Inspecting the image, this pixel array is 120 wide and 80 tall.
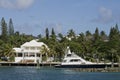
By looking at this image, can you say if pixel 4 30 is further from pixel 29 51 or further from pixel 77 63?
pixel 77 63

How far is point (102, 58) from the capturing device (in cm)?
15525

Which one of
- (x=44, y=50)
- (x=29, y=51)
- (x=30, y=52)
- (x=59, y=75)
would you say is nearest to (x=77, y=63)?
(x=59, y=75)

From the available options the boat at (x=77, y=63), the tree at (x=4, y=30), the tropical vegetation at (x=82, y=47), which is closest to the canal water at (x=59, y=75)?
the boat at (x=77, y=63)

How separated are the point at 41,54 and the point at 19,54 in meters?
9.00

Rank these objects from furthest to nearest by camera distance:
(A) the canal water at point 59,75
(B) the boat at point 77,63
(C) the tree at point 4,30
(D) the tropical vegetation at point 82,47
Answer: (C) the tree at point 4,30, (D) the tropical vegetation at point 82,47, (B) the boat at point 77,63, (A) the canal water at point 59,75

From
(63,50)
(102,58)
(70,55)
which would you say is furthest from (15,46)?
(70,55)

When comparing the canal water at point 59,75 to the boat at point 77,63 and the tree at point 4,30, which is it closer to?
the boat at point 77,63

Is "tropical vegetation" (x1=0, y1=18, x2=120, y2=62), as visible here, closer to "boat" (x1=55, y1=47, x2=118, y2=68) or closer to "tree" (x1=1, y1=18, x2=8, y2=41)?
"tree" (x1=1, y1=18, x2=8, y2=41)

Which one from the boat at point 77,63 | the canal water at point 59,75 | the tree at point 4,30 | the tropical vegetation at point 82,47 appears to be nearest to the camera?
the canal water at point 59,75

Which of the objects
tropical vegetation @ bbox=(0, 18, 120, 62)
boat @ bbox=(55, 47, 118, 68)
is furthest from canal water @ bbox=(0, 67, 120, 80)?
tropical vegetation @ bbox=(0, 18, 120, 62)

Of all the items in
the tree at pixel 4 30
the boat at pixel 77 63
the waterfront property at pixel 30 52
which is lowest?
the boat at pixel 77 63

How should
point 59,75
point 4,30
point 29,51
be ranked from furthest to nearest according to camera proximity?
point 4,30, point 29,51, point 59,75

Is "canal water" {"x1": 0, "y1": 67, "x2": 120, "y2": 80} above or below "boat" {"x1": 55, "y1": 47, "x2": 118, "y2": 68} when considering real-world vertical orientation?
below

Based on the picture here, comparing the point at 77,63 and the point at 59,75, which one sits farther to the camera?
the point at 77,63
